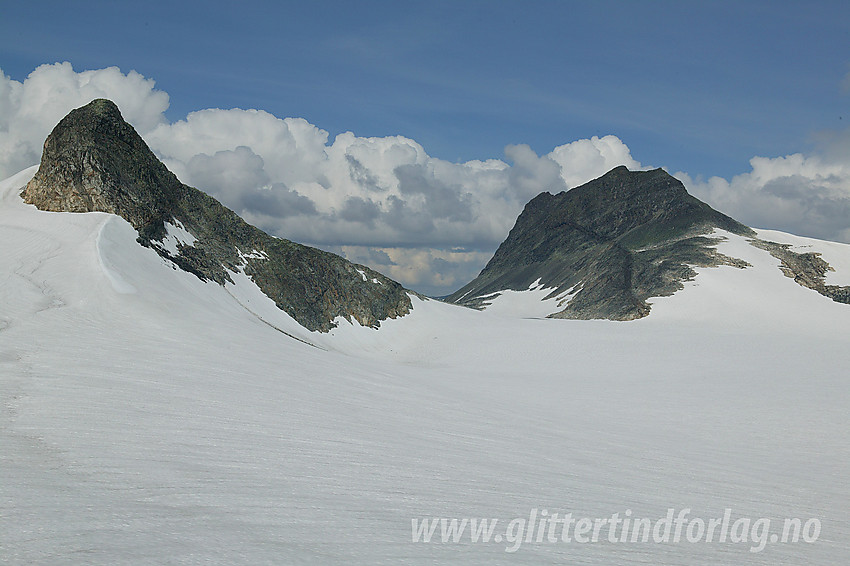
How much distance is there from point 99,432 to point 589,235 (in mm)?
111659

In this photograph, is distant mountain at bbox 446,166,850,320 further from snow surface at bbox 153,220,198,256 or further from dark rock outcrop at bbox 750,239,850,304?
snow surface at bbox 153,220,198,256

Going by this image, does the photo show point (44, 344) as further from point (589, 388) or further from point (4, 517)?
point (589, 388)

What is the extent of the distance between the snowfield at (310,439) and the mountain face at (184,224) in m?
2.45

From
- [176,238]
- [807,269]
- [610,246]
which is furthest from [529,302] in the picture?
[176,238]

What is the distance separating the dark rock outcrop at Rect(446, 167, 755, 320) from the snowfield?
1176 inches

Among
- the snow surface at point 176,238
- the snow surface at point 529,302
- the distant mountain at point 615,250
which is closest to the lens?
the snow surface at point 176,238

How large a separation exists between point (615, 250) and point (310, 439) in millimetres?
66847

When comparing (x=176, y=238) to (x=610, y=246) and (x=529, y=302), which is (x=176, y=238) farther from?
(x=610, y=246)

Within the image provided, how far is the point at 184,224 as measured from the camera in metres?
32.4

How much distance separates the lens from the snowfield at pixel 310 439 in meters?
4.46

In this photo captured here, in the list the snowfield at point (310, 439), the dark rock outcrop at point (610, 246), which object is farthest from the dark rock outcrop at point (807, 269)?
the snowfield at point (310, 439)

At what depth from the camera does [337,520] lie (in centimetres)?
500

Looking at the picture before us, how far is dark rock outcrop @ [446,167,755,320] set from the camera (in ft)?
181

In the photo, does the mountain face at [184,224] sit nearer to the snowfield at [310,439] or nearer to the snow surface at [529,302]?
the snowfield at [310,439]
